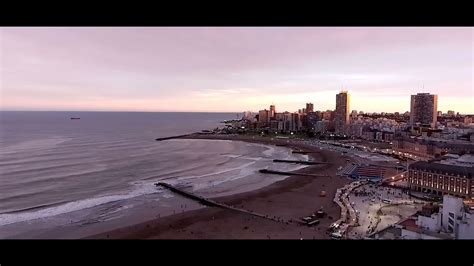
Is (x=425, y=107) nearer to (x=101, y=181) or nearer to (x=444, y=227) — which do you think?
(x=101, y=181)

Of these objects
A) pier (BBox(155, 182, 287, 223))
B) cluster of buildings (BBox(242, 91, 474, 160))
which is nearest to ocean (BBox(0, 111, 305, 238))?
pier (BBox(155, 182, 287, 223))

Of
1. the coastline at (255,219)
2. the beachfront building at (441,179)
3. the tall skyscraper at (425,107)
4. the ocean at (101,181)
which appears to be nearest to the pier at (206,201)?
the coastline at (255,219)

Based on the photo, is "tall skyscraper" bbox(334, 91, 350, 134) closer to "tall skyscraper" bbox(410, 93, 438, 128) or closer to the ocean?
"tall skyscraper" bbox(410, 93, 438, 128)

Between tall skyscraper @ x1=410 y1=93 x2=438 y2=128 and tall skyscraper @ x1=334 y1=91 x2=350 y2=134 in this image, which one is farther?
tall skyscraper @ x1=410 y1=93 x2=438 y2=128

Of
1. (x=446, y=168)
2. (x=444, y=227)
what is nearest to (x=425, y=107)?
(x=446, y=168)

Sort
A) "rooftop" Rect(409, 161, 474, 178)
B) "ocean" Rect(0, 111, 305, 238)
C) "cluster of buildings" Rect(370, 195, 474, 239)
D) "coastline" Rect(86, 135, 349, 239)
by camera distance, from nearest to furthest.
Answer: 1. "cluster of buildings" Rect(370, 195, 474, 239)
2. "coastline" Rect(86, 135, 349, 239)
3. "ocean" Rect(0, 111, 305, 238)
4. "rooftop" Rect(409, 161, 474, 178)
